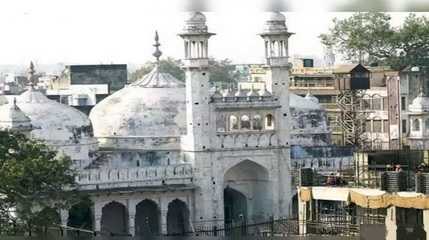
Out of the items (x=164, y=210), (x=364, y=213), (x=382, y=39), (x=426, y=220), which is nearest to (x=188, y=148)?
(x=164, y=210)

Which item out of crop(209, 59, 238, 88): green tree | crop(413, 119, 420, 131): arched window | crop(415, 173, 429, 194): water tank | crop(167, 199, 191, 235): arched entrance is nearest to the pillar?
crop(167, 199, 191, 235): arched entrance

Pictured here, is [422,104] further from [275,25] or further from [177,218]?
[177,218]

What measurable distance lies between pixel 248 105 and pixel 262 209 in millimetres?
1430

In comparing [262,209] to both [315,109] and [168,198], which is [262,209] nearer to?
[168,198]

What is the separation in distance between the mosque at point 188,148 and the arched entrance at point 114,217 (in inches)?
0.5

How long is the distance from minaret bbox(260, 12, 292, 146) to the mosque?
0.01m

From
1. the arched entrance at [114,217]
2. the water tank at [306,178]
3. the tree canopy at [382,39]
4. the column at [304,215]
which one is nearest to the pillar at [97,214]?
the arched entrance at [114,217]

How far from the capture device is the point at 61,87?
33.0m

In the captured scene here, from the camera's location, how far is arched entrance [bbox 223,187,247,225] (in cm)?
1741

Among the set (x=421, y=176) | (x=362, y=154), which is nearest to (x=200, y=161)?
(x=362, y=154)

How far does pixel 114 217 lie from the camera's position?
55.4 ft

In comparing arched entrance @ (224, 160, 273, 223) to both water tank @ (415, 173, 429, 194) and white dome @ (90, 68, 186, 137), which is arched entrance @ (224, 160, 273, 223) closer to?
white dome @ (90, 68, 186, 137)

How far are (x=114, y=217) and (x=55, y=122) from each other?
4.78 feet

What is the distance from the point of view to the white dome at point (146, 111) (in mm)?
17500
